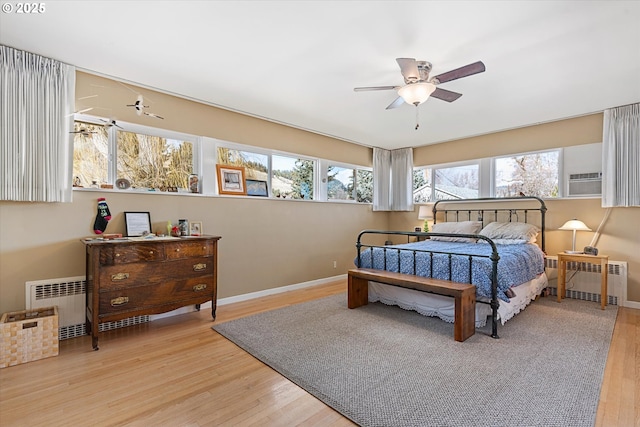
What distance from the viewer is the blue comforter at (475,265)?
9.66 feet

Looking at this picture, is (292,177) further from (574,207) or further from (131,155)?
(574,207)

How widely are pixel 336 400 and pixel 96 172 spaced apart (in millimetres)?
3189

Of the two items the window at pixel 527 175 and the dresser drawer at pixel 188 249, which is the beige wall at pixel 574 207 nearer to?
the window at pixel 527 175

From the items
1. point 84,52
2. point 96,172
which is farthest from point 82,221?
point 84,52

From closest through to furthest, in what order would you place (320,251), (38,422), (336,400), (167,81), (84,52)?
(38,422) → (336,400) → (84,52) → (167,81) → (320,251)

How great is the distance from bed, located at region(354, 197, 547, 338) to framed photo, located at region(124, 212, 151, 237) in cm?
248

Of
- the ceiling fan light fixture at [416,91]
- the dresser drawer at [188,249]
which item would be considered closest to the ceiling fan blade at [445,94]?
the ceiling fan light fixture at [416,91]

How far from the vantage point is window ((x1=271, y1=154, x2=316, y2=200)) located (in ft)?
15.4

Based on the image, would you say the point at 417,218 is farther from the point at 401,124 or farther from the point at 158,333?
the point at 158,333

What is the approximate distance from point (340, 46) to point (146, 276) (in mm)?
2742

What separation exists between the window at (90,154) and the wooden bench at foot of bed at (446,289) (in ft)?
9.87

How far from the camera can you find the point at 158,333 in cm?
301

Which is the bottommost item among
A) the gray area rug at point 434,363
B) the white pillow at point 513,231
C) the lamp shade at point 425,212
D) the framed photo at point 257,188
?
the gray area rug at point 434,363

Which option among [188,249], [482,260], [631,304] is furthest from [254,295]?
[631,304]
